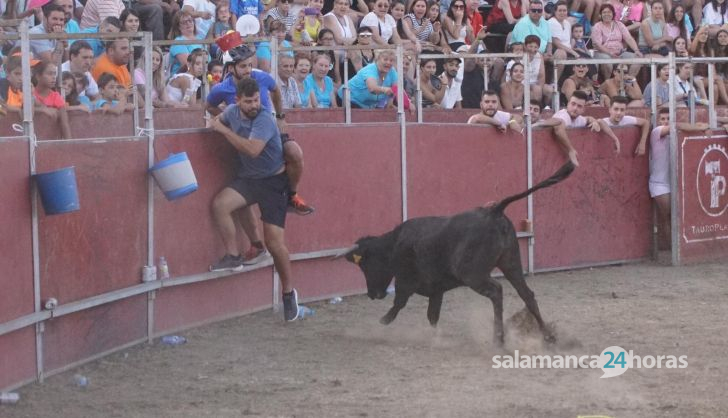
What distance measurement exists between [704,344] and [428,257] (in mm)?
2062

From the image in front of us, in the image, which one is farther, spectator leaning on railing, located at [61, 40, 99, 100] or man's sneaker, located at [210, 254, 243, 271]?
spectator leaning on railing, located at [61, 40, 99, 100]

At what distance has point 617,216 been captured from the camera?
14320 millimetres

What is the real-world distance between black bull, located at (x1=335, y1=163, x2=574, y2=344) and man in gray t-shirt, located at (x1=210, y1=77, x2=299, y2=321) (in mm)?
653

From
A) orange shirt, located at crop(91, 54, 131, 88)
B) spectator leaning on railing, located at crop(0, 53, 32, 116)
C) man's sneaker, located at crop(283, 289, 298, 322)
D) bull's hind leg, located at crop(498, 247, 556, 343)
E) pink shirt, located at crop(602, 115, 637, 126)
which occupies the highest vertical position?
orange shirt, located at crop(91, 54, 131, 88)

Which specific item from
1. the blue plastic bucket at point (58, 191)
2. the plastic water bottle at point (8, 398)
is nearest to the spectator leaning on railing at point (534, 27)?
the blue plastic bucket at point (58, 191)

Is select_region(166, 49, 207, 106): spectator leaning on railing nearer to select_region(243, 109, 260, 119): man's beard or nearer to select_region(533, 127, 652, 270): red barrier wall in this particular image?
select_region(243, 109, 260, 119): man's beard

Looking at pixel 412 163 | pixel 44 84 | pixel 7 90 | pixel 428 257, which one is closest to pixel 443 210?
pixel 412 163

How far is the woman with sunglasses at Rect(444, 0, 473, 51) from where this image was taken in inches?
700

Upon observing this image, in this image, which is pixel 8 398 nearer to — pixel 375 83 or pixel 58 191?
pixel 58 191

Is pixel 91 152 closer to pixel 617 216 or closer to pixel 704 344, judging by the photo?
pixel 704 344

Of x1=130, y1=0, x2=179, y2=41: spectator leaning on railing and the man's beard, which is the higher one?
x1=130, y1=0, x2=179, y2=41: spectator leaning on railing

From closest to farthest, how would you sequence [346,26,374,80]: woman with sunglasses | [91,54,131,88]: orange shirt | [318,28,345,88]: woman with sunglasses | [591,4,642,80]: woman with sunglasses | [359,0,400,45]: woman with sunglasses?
[91,54,131,88]: orange shirt < [318,28,345,88]: woman with sunglasses < [346,26,374,80]: woman with sunglasses < [359,0,400,45]: woman with sunglasses < [591,4,642,80]: woman with sunglasses

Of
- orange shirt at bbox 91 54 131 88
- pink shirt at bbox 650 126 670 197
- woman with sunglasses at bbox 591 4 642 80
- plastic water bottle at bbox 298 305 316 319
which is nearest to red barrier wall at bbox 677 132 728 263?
pink shirt at bbox 650 126 670 197

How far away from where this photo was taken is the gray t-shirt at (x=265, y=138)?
395 inches
